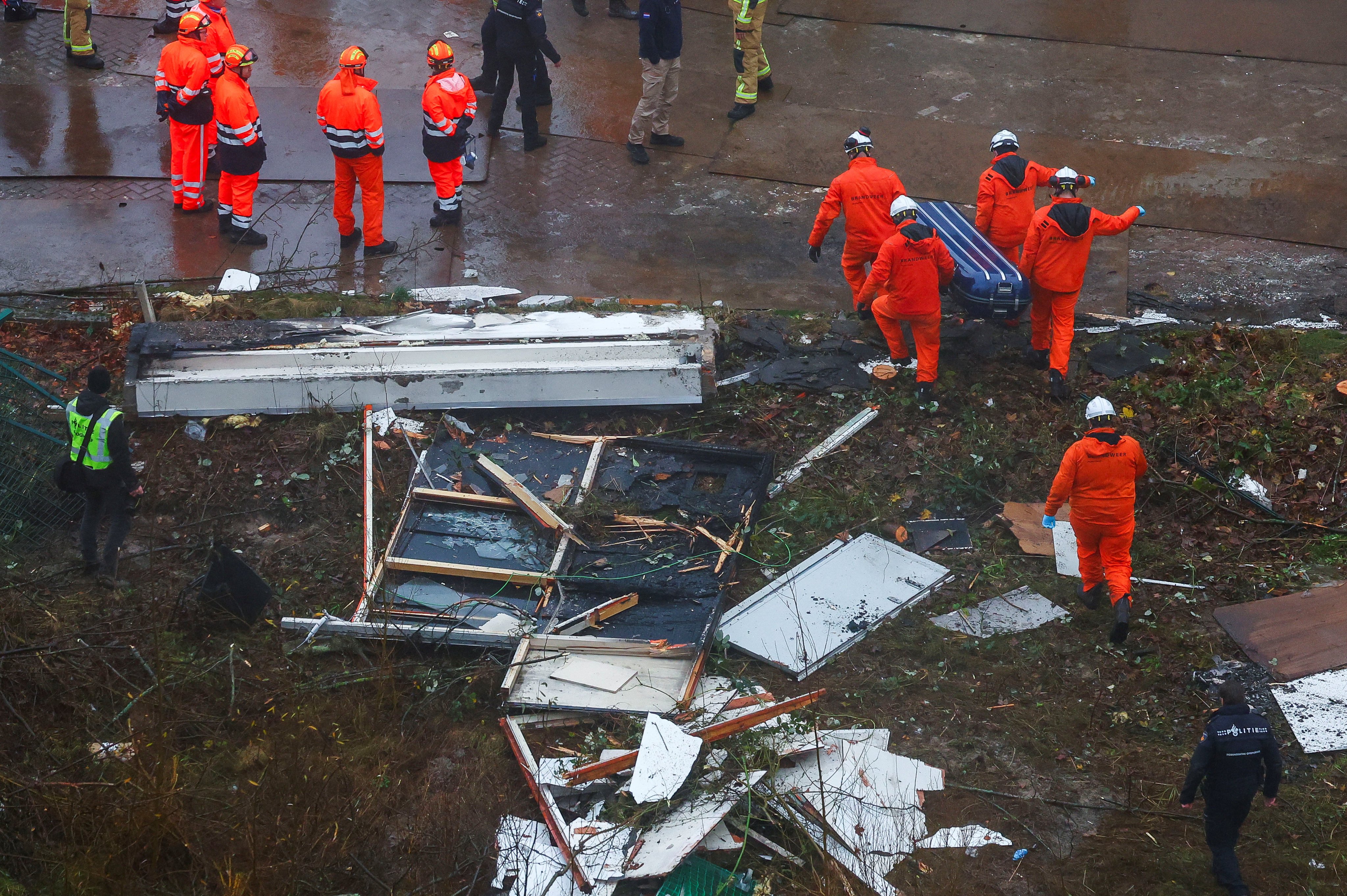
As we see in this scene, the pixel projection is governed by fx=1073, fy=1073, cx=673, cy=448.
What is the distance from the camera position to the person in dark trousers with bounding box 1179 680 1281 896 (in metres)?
4.54

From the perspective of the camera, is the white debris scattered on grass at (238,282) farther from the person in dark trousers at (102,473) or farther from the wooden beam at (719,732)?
the wooden beam at (719,732)

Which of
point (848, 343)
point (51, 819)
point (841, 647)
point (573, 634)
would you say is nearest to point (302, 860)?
point (51, 819)

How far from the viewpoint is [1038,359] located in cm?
778

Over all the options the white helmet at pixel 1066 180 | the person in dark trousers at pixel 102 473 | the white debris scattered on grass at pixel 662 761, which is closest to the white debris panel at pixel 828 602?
the white debris scattered on grass at pixel 662 761

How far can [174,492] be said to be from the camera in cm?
690

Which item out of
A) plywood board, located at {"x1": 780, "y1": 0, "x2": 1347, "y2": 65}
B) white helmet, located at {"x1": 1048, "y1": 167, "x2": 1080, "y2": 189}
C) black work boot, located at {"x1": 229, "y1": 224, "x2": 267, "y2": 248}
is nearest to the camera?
white helmet, located at {"x1": 1048, "y1": 167, "x2": 1080, "y2": 189}

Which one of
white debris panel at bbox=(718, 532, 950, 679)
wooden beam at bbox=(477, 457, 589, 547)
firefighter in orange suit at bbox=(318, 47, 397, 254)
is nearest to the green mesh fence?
wooden beam at bbox=(477, 457, 589, 547)

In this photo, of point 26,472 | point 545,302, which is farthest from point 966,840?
point 26,472

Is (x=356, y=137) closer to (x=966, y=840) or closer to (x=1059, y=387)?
(x=1059, y=387)

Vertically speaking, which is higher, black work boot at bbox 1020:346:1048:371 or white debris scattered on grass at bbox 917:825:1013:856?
black work boot at bbox 1020:346:1048:371

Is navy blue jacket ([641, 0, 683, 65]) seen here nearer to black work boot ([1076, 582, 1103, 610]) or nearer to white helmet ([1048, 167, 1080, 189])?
white helmet ([1048, 167, 1080, 189])

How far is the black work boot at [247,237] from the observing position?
880 cm

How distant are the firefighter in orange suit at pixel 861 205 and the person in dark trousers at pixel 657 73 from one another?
2.44 m

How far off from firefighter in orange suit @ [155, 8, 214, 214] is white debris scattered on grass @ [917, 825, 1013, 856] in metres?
7.76
